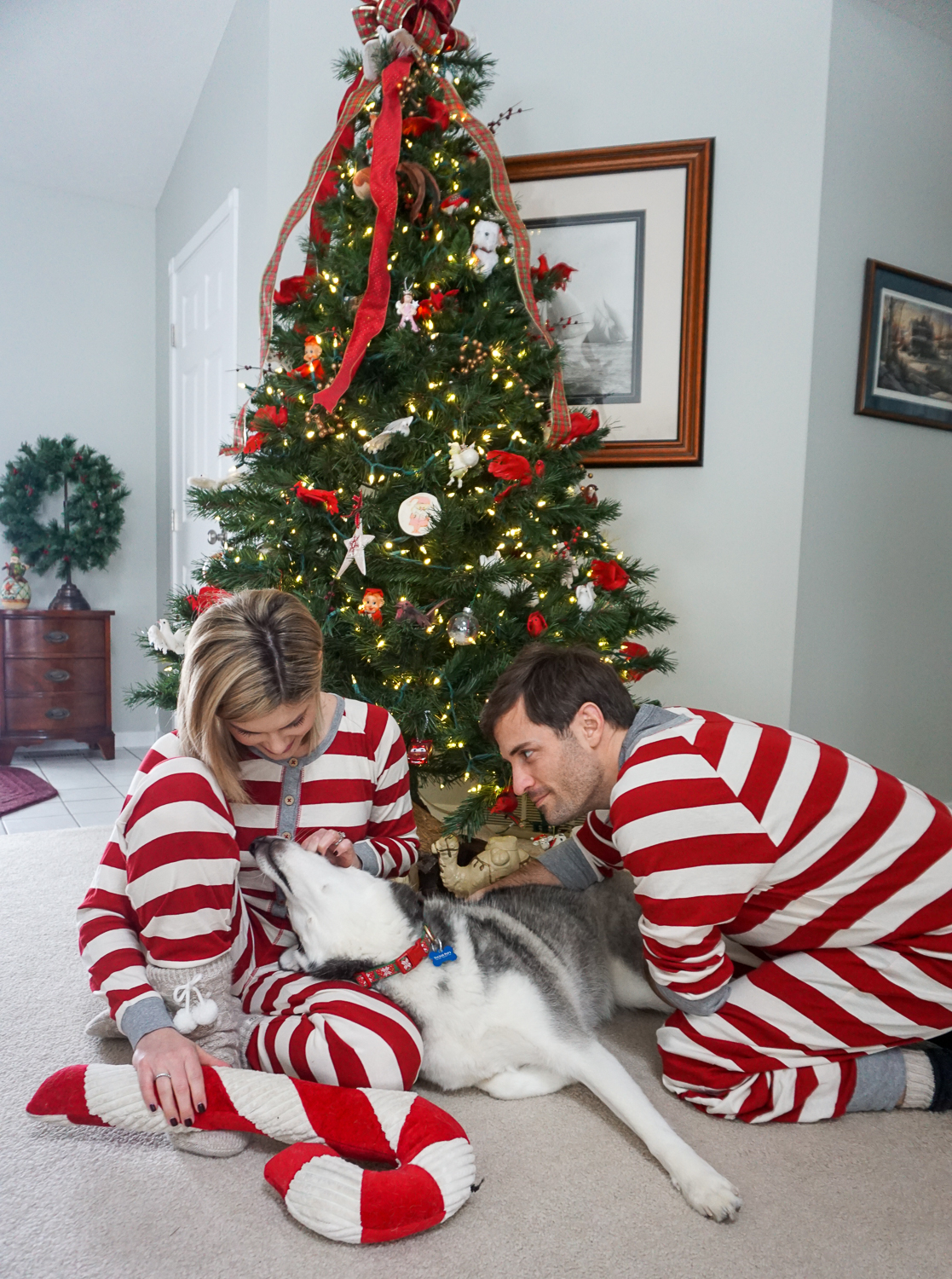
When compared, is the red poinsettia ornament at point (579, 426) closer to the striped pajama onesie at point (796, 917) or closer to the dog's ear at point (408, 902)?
the striped pajama onesie at point (796, 917)

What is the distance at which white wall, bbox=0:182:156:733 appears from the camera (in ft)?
13.9

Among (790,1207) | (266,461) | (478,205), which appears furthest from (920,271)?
(790,1207)

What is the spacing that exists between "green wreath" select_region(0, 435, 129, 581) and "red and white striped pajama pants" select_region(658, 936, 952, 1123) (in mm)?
3813

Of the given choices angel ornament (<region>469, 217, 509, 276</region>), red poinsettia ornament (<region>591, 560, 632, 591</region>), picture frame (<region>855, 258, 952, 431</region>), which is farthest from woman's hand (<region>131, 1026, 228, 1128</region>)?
picture frame (<region>855, 258, 952, 431</region>)

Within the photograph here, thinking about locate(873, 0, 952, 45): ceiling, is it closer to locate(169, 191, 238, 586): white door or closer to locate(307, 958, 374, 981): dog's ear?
locate(169, 191, 238, 586): white door

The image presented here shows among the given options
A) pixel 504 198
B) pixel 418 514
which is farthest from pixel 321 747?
pixel 504 198

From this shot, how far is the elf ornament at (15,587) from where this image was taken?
408 cm

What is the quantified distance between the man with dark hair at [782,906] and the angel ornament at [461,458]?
2.57 feet

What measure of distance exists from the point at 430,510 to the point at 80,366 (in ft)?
11.0

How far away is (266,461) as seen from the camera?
2148 mm

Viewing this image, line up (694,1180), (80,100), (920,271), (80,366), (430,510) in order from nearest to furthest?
(694,1180), (430,510), (920,271), (80,100), (80,366)

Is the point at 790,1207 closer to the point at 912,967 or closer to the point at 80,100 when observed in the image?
the point at 912,967

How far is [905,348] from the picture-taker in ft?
9.05

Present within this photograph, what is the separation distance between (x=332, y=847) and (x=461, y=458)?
0.96 meters
